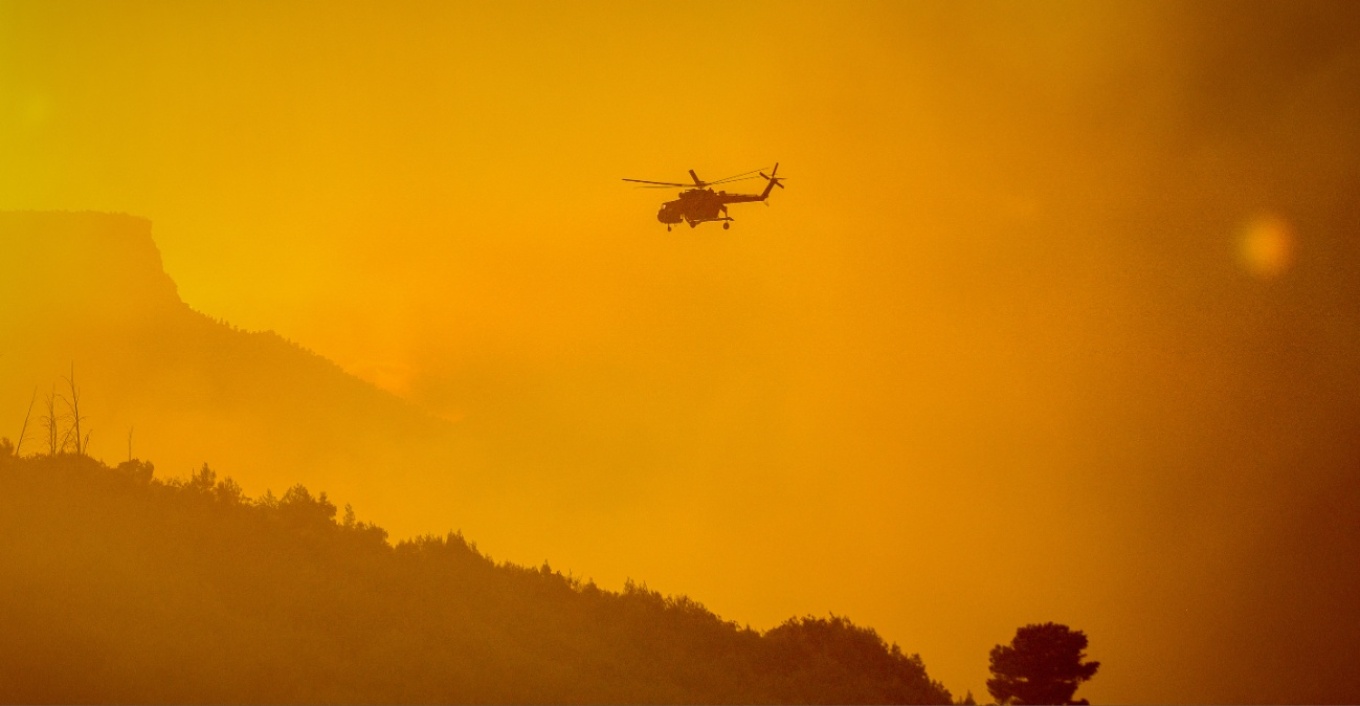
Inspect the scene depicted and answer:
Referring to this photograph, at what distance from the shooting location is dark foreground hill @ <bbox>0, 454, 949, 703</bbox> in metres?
23.7

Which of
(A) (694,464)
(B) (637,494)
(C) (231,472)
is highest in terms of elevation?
(A) (694,464)

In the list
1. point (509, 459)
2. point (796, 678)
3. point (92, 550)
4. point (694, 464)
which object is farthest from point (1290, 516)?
point (92, 550)

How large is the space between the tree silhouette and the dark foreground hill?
2.92 metres

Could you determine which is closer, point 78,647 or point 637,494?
point 78,647

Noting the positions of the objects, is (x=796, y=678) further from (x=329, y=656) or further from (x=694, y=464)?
(x=694, y=464)

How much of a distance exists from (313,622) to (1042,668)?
18.3 m

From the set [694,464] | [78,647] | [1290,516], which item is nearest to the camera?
[78,647]

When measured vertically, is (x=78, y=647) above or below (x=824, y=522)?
below

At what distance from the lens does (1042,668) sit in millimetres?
27500

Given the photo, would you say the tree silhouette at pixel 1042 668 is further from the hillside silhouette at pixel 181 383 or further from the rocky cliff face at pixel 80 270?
the rocky cliff face at pixel 80 270

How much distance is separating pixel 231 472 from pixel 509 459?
40770 millimetres

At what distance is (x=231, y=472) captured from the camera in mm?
95312

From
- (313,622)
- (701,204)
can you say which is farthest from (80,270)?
(313,622)

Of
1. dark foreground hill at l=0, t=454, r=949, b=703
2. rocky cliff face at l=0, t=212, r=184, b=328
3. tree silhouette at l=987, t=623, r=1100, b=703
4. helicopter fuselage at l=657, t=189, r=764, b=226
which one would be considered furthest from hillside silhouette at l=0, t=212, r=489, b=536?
tree silhouette at l=987, t=623, r=1100, b=703
